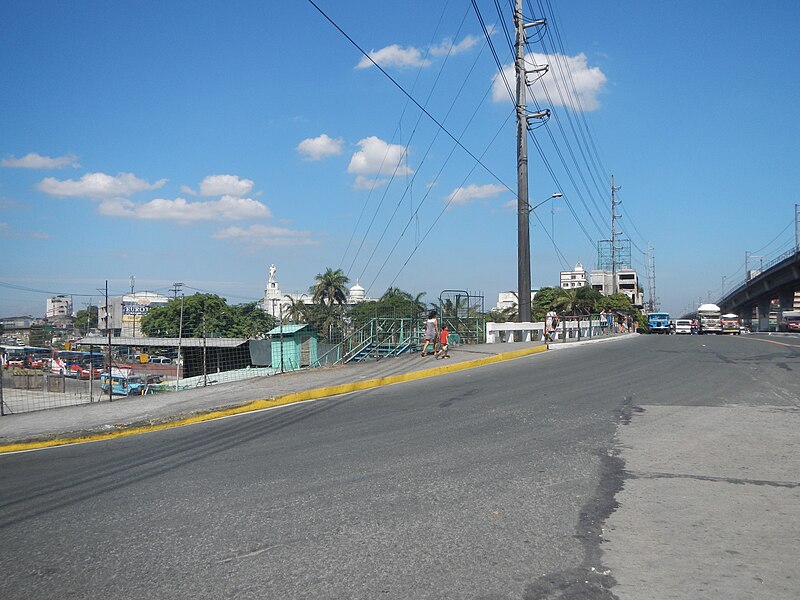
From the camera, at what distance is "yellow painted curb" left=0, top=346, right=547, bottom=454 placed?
9672 mm

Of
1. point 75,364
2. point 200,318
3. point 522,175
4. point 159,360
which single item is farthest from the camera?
point 200,318

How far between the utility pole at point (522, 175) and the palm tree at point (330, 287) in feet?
138

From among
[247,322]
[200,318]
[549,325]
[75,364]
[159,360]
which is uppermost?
[200,318]

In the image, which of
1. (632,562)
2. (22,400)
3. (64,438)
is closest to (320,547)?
(632,562)

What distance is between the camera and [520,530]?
4.88 metres

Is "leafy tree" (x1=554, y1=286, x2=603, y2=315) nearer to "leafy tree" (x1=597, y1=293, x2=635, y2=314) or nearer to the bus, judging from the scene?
"leafy tree" (x1=597, y1=293, x2=635, y2=314)

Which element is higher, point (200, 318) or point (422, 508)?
point (200, 318)

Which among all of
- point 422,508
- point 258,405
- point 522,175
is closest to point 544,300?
point 522,175

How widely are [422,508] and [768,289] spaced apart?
86.8m

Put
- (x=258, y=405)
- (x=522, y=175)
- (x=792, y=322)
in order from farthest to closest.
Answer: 1. (x=792, y=322)
2. (x=522, y=175)
3. (x=258, y=405)

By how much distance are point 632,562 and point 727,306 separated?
413ft

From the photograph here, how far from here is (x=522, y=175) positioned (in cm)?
3019

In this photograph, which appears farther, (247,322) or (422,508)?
(247,322)

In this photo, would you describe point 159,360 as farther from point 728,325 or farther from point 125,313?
point 728,325
